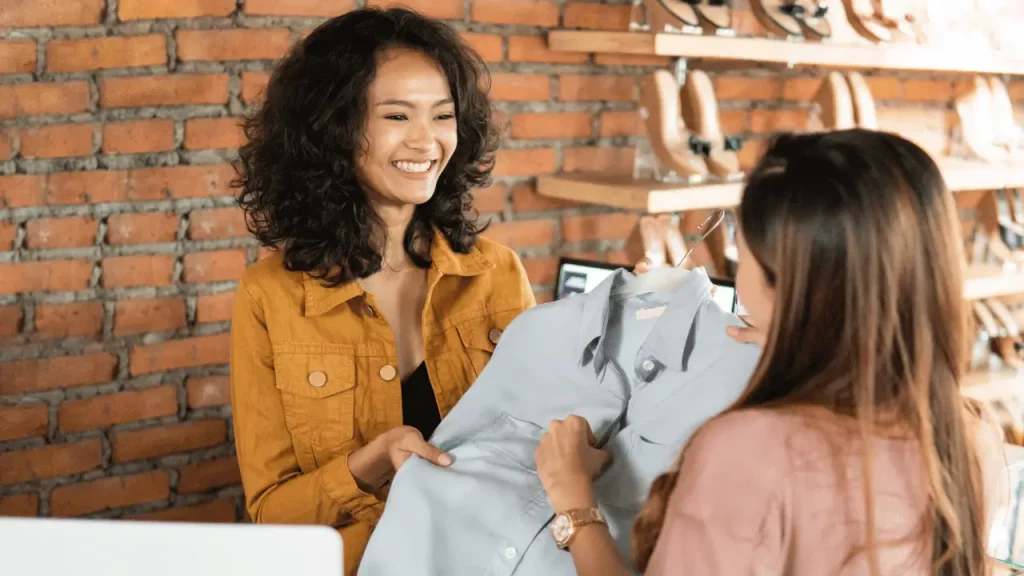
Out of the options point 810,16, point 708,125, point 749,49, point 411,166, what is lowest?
point 411,166

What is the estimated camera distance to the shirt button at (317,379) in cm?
147

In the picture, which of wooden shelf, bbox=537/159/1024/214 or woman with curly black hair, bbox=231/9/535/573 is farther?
wooden shelf, bbox=537/159/1024/214

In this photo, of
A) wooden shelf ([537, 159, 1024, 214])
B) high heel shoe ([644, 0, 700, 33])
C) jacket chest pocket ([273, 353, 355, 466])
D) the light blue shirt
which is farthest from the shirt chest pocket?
high heel shoe ([644, 0, 700, 33])

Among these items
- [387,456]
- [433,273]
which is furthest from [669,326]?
[433,273]

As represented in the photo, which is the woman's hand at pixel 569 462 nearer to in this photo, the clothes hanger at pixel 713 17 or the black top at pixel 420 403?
the black top at pixel 420 403

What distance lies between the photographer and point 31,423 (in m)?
1.83

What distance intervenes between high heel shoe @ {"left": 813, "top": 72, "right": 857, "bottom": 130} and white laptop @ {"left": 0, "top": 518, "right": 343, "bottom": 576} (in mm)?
2365

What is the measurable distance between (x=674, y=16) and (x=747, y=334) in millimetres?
1467

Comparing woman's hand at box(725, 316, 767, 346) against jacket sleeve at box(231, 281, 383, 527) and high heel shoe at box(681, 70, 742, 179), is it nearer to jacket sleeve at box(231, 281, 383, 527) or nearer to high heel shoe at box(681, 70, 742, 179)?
jacket sleeve at box(231, 281, 383, 527)

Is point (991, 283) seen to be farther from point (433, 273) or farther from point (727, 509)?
point (727, 509)

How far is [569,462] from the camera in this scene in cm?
105

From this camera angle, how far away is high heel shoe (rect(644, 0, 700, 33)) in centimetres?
224

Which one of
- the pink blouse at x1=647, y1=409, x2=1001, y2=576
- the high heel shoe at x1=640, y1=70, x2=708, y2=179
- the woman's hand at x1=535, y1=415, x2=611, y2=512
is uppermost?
the high heel shoe at x1=640, y1=70, x2=708, y2=179

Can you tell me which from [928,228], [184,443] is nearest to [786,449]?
[928,228]
